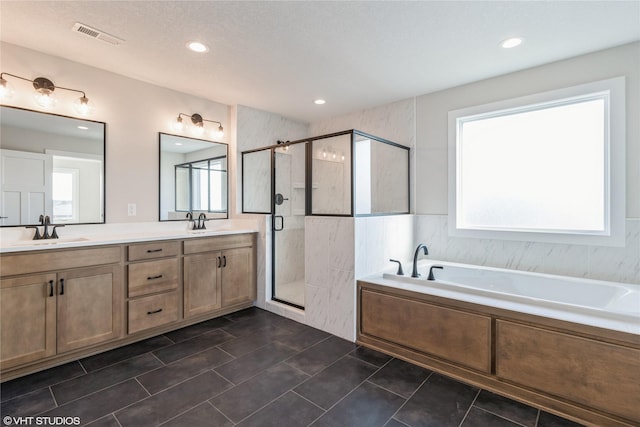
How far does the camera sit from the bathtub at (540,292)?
1.78 m

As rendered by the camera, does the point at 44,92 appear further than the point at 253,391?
Yes

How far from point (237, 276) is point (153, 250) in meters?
0.98

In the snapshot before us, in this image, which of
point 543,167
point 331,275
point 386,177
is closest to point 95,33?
point 331,275

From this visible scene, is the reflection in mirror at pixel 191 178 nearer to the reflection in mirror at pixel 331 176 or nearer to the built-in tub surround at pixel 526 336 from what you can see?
the reflection in mirror at pixel 331 176

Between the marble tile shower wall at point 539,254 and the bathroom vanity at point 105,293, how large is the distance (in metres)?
2.30

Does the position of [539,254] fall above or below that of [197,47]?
below

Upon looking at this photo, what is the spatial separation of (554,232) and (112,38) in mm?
4061

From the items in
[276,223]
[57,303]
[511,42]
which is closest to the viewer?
[57,303]

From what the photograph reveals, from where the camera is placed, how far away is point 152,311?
2.74 meters

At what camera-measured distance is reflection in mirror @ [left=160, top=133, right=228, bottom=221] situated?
130 inches

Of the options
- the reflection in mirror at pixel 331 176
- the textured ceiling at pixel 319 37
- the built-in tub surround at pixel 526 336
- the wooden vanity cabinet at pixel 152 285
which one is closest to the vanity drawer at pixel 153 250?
the wooden vanity cabinet at pixel 152 285

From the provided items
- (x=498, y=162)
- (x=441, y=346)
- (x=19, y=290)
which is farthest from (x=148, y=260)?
(x=498, y=162)

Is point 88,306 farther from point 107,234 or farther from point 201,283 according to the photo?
point 201,283

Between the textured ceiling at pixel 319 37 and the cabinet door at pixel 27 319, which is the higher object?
the textured ceiling at pixel 319 37
